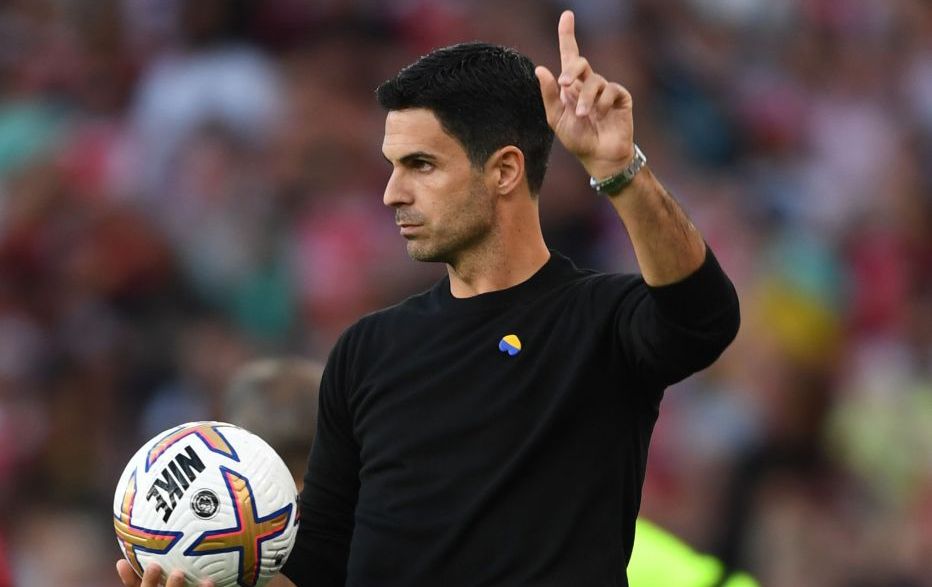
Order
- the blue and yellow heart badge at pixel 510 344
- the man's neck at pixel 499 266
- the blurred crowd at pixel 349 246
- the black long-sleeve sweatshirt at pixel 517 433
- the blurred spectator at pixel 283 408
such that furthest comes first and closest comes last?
1. the blurred crowd at pixel 349 246
2. the blurred spectator at pixel 283 408
3. the man's neck at pixel 499 266
4. the blue and yellow heart badge at pixel 510 344
5. the black long-sleeve sweatshirt at pixel 517 433

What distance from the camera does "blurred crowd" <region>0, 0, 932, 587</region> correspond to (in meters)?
8.76

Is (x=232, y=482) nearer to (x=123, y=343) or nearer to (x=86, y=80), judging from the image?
(x=123, y=343)

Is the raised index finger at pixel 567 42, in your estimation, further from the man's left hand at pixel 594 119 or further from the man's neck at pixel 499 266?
the man's neck at pixel 499 266

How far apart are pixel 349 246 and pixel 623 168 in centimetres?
588

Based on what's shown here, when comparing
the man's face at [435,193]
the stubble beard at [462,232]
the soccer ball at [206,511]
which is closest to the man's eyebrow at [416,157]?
the man's face at [435,193]

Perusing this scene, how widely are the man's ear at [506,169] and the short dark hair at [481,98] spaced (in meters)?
0.01

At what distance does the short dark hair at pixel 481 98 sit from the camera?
3883mm

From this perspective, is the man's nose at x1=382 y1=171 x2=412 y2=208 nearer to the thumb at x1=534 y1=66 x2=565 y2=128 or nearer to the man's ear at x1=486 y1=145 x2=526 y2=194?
the man's ear at x1=486 y1=145 x2=526 y2=194

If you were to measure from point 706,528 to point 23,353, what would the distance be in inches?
147

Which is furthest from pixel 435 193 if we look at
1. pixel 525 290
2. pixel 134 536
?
pixel 134 536

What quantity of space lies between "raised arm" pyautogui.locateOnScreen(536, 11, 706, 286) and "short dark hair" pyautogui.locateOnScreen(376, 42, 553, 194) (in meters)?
0.49

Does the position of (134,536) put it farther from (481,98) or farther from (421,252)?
(481,98)

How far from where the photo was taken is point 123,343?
29.3 feet

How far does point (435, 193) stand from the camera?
3834 millimetres
